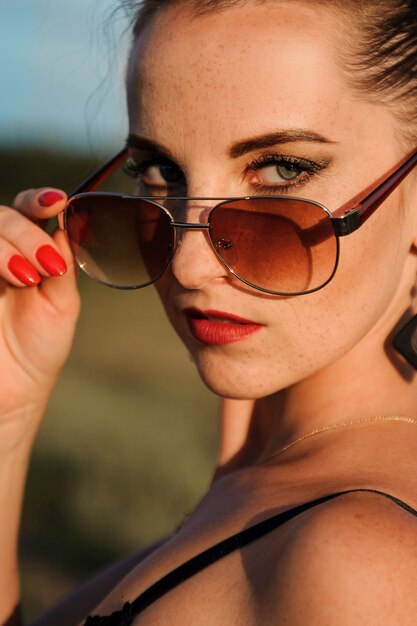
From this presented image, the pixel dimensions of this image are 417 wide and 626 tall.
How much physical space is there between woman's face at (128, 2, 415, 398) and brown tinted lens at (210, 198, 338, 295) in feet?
0.12

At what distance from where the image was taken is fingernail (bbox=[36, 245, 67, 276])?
221cm

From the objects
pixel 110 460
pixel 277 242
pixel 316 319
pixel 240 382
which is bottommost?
pixel 110 460

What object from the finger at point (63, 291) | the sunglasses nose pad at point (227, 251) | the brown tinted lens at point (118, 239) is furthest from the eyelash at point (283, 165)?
the finger at point (63, 291)

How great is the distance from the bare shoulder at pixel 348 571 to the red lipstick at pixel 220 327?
0.51 m

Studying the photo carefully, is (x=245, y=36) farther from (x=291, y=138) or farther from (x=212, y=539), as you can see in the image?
(x=212, y=539)

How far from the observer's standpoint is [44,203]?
Answer: 2.25m

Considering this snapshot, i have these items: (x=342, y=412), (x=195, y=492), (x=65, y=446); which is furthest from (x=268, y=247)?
(x=65, y=446)

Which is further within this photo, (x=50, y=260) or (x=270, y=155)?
(x=50, y=260)

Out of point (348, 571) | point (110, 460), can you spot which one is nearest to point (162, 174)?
point (348, 571)

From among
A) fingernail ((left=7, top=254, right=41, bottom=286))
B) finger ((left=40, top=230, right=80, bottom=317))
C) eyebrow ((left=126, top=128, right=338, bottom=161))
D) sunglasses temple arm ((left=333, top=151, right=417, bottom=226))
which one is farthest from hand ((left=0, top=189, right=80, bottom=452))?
sunglasses temple arm ((left=333, top=151, right=417, bottom=226))

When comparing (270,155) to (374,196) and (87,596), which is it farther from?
(87,596)

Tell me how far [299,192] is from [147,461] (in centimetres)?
471

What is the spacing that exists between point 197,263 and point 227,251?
67 millimetres

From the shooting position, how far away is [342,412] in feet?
6.56
